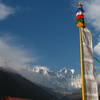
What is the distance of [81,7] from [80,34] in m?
2.43

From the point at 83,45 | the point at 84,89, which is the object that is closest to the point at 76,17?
the point at 83,45

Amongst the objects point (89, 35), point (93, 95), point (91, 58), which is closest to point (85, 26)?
point (89, 35)

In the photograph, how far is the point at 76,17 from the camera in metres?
20.7

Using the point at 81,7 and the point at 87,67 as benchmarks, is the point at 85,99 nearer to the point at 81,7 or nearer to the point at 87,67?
the point at 87,67

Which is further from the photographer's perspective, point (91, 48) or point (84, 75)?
point (91, 48)

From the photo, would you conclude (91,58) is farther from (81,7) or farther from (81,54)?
(81,7)

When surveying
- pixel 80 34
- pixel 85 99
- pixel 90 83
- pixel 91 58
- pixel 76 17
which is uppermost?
pixel 76 17

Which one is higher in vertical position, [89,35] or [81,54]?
[89,35]

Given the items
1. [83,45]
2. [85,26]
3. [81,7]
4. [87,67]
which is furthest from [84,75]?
[81,7]

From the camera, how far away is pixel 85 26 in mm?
20406

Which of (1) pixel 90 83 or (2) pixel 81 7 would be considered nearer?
(1) pixel 90 83

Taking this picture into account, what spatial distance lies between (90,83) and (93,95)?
0.86m

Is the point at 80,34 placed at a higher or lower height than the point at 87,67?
higher

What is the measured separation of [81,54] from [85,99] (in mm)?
3093
